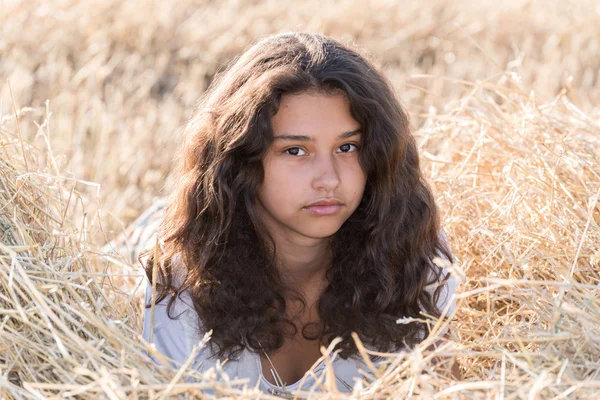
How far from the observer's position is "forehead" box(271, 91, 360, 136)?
5.86ft

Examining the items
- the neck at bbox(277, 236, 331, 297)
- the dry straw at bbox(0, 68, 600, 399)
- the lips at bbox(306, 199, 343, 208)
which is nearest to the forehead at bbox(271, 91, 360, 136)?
the lips at bbox(306, 199, 343, 208)

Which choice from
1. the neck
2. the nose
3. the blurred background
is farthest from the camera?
the blurred background

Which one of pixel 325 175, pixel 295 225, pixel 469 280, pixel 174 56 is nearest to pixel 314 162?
pixel 325 175

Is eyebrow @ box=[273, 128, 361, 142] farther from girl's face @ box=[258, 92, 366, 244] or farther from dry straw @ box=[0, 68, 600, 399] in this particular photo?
dry straw @ box=[0, 68, 600, 399]

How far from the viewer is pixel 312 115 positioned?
70.4 inches

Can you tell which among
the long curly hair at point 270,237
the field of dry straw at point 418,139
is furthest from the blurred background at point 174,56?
the long curly hair at point 270,237

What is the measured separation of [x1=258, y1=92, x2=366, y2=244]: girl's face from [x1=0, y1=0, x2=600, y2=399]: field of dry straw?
1.07 feet

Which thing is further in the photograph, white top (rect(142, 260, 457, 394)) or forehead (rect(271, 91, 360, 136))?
white top (rect(142, 260, 457, 394))

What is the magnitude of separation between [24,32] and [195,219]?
10.1 feet

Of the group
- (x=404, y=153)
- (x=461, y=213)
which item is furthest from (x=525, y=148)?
(x=404, y=153)

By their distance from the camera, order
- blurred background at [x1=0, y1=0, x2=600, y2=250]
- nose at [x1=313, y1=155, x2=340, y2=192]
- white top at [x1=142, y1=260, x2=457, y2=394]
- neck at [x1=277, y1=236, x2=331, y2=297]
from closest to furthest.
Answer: nose at [x1=313, y1=155, x2=340, y2=192] < white top at [x1=142, y1=260, x2=457, y2=394] < neck at [x1=277, y1=236, x2=331, y2=297] < blurred background at [x1=0, y1=0, x2=600, y2=250]

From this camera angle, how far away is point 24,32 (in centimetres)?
463

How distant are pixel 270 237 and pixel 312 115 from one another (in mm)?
352

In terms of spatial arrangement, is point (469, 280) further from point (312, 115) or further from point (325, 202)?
point (312, 115)
